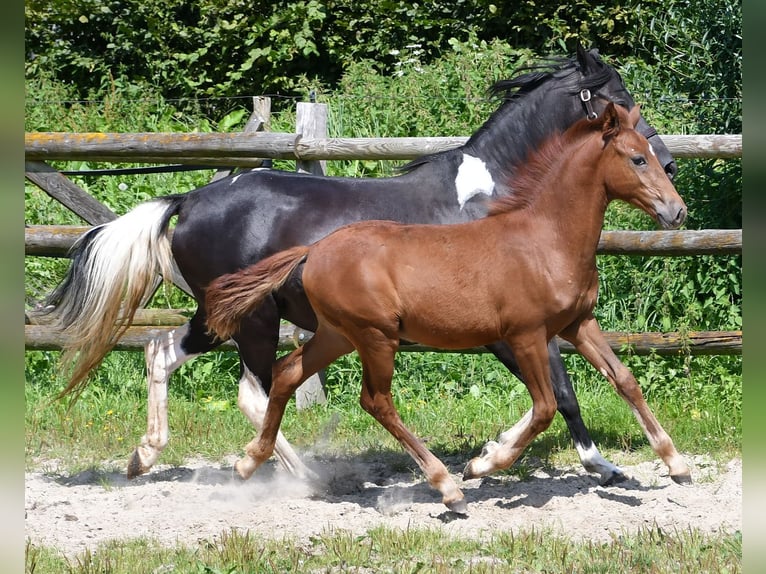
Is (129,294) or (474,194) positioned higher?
(474,194)

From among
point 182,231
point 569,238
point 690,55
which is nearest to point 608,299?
point 690,55

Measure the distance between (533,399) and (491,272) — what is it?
59cm

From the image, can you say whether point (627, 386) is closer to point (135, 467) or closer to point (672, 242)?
point (672, 242)

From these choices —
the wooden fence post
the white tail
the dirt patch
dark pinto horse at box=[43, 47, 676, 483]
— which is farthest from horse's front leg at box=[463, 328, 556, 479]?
the wooden fence post

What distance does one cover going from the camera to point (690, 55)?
707 cm

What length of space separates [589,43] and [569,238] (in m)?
7.20

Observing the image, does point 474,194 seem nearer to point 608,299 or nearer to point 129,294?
point 129,294

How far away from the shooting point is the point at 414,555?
3.63m

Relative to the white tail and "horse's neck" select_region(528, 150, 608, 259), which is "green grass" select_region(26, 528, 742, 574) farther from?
the white tail

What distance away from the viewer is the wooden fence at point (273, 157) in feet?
18.2

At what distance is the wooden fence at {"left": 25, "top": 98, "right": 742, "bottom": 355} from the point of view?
18.2 ft

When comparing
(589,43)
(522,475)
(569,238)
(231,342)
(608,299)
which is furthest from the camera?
(589,43)
